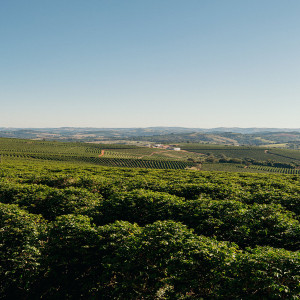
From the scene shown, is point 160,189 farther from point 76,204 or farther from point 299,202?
point 299,202

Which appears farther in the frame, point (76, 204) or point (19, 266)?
point (76, 204)

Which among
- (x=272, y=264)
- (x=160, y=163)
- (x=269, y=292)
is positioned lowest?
(x=160, y=163)

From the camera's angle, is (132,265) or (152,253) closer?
(132,265)

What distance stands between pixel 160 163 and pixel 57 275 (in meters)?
136

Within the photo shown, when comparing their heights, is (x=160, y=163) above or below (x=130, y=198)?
below

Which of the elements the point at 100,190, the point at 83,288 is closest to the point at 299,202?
the point at 83,288

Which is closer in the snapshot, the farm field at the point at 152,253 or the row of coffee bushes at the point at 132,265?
the row of coffee bushes at the point at 132,265

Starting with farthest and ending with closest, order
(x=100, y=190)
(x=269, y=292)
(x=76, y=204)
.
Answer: (x=100, y=190)
(x=76, y=204)
(x=269, y=292)

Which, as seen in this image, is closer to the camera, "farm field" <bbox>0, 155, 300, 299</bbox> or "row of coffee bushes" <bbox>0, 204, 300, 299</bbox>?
"row of coffee bushes" <bbox>0, 204, 300, 299</bbox>

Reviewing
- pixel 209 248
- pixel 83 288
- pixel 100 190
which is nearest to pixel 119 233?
pixel 83 288

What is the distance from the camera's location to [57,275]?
11.7 meters

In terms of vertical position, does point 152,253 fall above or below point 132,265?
above

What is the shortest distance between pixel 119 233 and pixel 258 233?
10467mm

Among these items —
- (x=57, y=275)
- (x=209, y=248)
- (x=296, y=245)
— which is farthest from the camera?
(x=296, y=245)
